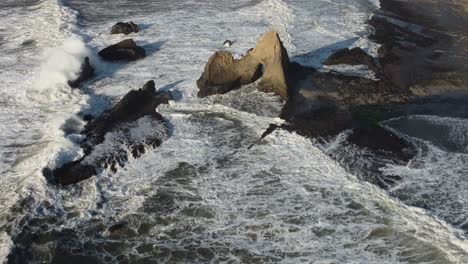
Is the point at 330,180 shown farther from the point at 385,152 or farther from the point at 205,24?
the point at 205,24

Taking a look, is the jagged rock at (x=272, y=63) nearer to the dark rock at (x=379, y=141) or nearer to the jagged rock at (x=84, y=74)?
the dark rock at (x=379, y=141)

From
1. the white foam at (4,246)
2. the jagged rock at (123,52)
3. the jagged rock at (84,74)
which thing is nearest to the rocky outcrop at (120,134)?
the white foam at (4,246)

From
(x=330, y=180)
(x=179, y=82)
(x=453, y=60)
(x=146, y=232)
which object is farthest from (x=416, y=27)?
(x=146, y=232)

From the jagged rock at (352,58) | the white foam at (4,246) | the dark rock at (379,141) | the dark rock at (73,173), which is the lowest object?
the white foam at (4,246)

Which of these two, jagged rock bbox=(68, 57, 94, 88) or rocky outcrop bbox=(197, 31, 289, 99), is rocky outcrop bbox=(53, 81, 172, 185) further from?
jagged rock bbox=(68, 57, 94, 88)

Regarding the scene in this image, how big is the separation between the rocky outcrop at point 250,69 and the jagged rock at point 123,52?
3.53 meters

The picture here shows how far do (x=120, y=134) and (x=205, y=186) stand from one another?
10.2ft

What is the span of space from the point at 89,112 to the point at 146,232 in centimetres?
582

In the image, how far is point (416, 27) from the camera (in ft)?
77.2

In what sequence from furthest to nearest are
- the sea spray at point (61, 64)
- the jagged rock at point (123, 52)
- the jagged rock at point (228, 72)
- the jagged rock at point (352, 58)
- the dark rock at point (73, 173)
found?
the jagged rock at point (123, 52) → the jagged rock at point (352, 58) → the sea spray at point (61, 64) → the jagged rock at point (228, 72) → the dark rock at point (73, 173)

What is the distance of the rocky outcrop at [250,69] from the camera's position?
16.9m

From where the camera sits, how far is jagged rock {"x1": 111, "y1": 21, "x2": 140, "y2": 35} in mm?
22391

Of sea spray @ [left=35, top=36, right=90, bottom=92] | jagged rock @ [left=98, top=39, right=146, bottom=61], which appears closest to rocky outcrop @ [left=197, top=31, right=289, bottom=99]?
jagged rock @ [left=98, top=39, right=146, bottom=61]

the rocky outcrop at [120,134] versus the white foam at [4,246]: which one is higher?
the rocky outcrop at [120,134]
